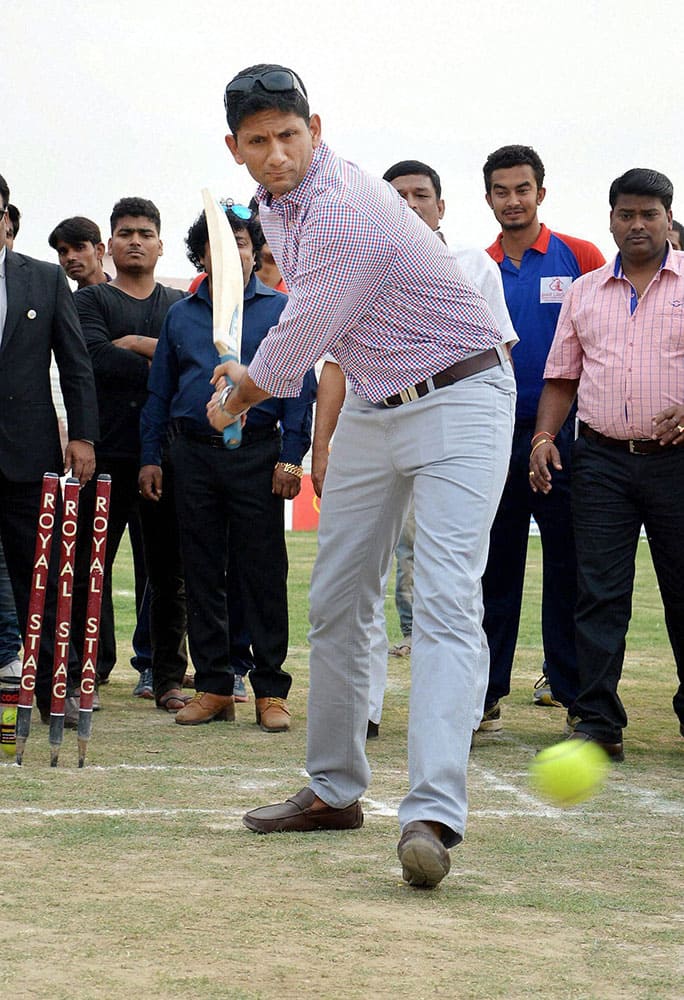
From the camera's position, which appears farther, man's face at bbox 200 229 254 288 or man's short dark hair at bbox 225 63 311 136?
man's face at bbox 200 229 254 288

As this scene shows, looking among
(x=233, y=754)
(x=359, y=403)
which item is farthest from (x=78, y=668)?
(x=359, y=403)

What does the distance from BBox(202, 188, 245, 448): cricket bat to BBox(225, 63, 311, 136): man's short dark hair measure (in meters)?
0.89

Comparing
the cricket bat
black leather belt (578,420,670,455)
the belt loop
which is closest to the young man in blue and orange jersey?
black leather belt (578,420,670,455)

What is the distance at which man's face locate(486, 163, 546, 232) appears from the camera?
681cm

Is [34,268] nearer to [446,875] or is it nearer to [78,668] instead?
[78,668]

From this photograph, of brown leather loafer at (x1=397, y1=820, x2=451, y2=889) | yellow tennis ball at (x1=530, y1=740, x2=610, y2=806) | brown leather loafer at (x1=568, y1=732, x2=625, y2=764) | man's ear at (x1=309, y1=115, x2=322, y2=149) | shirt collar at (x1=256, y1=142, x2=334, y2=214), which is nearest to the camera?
brown leather loafer at (x1=397, y1=820, x2=451, y2=889)

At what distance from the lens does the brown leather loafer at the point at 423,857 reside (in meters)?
3.79

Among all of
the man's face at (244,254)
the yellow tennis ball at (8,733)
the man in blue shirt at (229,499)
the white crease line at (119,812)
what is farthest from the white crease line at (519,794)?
the man's face at (244,254)

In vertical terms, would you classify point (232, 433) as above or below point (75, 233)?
→ below

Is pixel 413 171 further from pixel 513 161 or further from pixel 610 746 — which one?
pixel 610 746

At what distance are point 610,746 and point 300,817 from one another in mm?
1899

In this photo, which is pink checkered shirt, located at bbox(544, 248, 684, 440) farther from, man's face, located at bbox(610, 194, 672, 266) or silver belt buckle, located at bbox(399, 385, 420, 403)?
silver belt buckle, located at bbox(399, 385, 420, 403)

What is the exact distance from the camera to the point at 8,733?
564 cm

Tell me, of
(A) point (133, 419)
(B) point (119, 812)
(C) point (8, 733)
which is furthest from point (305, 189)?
(A) point (133, 419)
